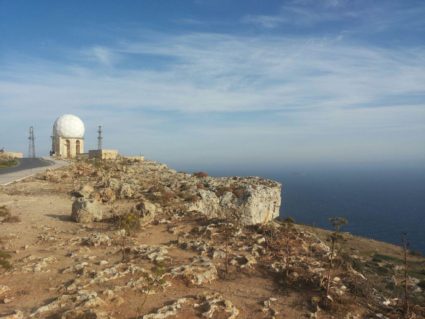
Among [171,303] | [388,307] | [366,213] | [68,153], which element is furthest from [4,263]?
[366,213]

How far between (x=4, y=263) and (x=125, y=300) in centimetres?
479

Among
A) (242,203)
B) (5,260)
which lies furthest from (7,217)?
(242,203)

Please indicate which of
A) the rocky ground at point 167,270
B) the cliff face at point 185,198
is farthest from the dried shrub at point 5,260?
the cliff face at point 185,198

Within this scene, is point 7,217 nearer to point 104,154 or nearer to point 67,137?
point 104,154

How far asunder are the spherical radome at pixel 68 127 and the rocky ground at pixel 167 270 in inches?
2020

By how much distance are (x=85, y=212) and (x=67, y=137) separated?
187 ft

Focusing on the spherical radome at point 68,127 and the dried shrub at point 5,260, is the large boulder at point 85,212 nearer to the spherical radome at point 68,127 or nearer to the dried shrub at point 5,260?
the dried shrub at point 5,260

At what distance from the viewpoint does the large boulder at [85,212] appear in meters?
17.2

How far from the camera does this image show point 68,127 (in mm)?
68562

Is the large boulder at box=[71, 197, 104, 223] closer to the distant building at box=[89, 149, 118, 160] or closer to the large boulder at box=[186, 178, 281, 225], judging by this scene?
the large boulder at box=[186, 178, 281, 225]

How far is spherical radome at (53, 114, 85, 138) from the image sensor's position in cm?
6838

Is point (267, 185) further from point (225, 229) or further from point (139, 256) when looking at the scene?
point (139, 256)

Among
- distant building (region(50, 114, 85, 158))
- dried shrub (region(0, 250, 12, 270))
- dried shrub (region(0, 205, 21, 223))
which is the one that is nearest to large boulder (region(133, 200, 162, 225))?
dried shrub (region(0, 205, 21, 223))

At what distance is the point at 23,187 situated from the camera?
27250 mm
